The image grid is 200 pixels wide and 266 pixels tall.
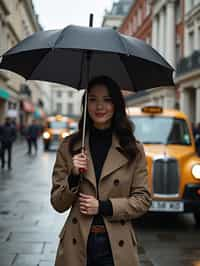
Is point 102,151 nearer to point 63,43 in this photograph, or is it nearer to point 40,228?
point 63,43

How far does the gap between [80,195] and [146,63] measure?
1254 millimetres

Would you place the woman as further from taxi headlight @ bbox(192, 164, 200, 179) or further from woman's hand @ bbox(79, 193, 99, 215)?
taxi headlight @ bbox(192, 164, 200, 179)

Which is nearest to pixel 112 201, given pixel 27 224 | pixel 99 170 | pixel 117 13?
pixel 99 170

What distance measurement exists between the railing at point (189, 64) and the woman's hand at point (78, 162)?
29.2 meters

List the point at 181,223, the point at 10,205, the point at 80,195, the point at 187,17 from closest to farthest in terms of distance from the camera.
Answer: the point at 80,195 → the point at 181,223 → the point at 10,205 → the point at 187,17

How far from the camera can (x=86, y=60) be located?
355 centimetres

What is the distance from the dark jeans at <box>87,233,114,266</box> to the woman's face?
68cm

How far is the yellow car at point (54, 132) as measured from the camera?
1272 inches

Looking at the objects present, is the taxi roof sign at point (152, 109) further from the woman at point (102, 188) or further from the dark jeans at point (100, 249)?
the dark jeans at point (100, 249)

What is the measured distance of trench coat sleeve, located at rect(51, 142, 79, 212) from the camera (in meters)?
2.71

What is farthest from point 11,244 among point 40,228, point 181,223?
point 181,223

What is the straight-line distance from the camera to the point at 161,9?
43.0m

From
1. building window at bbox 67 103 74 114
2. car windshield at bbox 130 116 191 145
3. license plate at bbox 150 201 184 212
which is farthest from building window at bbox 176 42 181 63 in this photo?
building window at bbox 67 103 74 114

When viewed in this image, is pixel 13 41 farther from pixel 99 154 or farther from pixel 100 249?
pixel 100 249
